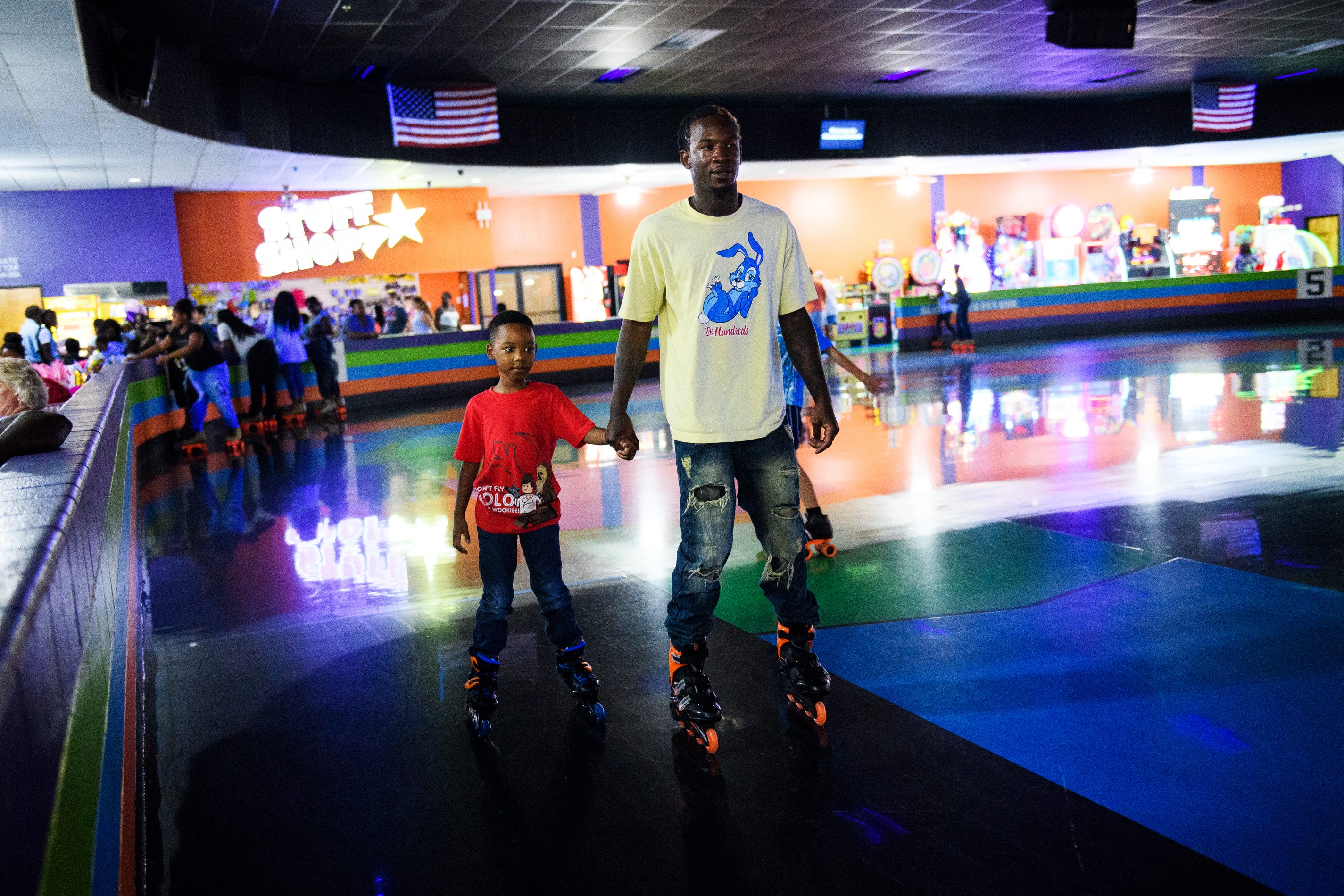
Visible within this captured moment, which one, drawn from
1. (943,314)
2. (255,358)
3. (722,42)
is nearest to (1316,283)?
(943,314)

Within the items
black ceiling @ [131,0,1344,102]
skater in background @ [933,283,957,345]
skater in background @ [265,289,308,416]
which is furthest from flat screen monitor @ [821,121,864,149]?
skater in background @ [265,289,308,416]

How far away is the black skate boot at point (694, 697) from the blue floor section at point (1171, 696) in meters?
0.56

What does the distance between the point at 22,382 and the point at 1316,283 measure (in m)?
22.8

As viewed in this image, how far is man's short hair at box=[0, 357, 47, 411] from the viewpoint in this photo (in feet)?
12.4

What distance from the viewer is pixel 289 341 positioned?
11453 millimetres

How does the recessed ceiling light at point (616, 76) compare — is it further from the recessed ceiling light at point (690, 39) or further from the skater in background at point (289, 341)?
the skater in background at point (289, 341)

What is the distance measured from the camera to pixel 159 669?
358 centimetres

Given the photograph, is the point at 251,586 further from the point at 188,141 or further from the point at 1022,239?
the point at 1022,239

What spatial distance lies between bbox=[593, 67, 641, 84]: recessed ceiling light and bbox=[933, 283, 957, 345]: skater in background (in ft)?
26.1

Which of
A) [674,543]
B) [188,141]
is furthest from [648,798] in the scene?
[188,141]

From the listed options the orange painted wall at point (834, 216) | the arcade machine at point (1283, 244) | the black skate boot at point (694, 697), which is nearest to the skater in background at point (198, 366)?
the black skate boot at point (694, 697)

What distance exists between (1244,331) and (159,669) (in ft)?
63.6

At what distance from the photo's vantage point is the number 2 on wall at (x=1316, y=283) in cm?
2033

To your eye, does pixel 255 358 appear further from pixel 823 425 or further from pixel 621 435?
pixel 823 425
